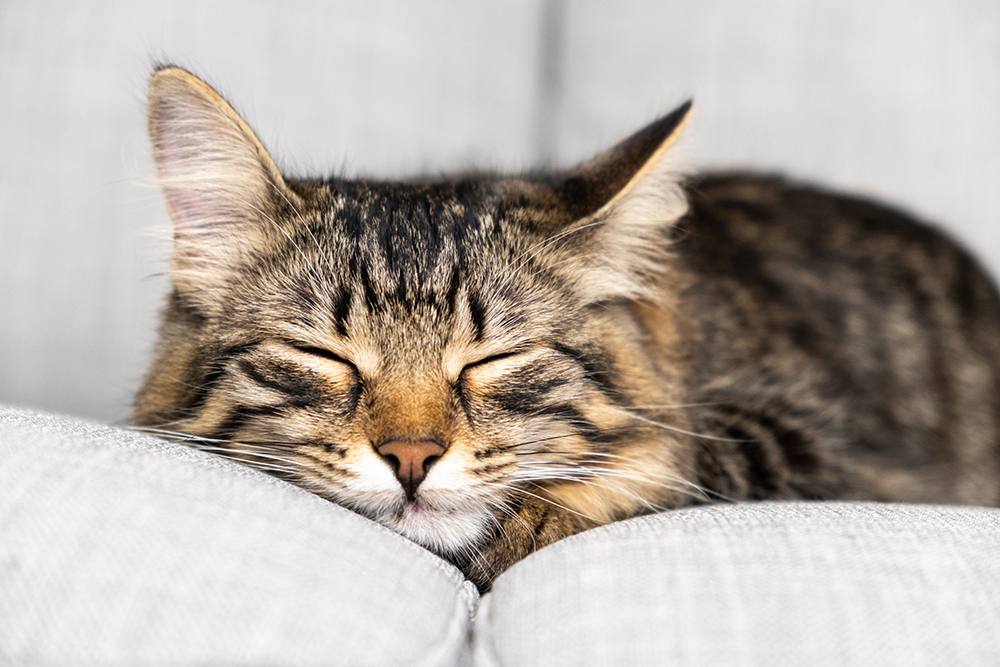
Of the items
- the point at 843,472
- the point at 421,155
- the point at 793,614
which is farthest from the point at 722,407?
the point at 421,155

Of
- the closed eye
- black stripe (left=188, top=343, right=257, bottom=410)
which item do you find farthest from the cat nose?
black stripe (left=188, top=343, right=257, bottom=410)

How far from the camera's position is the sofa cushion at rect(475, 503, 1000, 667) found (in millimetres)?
579

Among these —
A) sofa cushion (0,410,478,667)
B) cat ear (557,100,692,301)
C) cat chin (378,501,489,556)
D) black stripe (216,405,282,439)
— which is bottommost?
cat chin (378,501,489,556)

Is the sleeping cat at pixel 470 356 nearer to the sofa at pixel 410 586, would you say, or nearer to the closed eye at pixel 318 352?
the closed eye at pixel 318 352

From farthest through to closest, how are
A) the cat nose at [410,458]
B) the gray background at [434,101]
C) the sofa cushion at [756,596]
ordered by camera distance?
1. the gray background at [434,101]
2. the cat nose at [410,458]
3. the sofa cushion at [756,596]

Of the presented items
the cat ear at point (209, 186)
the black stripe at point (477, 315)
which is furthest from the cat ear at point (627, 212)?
the cat ear at point (209, 186)

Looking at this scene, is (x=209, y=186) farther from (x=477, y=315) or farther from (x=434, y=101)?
(x=434, y=101)

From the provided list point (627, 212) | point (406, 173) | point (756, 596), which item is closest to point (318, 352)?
point (627, 212)

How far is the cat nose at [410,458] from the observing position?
83cm

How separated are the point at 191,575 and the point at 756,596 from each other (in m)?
0.49

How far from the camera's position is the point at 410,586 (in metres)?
0.68

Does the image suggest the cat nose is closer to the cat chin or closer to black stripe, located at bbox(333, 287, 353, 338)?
the cat chin

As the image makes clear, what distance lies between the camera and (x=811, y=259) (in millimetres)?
1515

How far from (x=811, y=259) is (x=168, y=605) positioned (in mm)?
1375
